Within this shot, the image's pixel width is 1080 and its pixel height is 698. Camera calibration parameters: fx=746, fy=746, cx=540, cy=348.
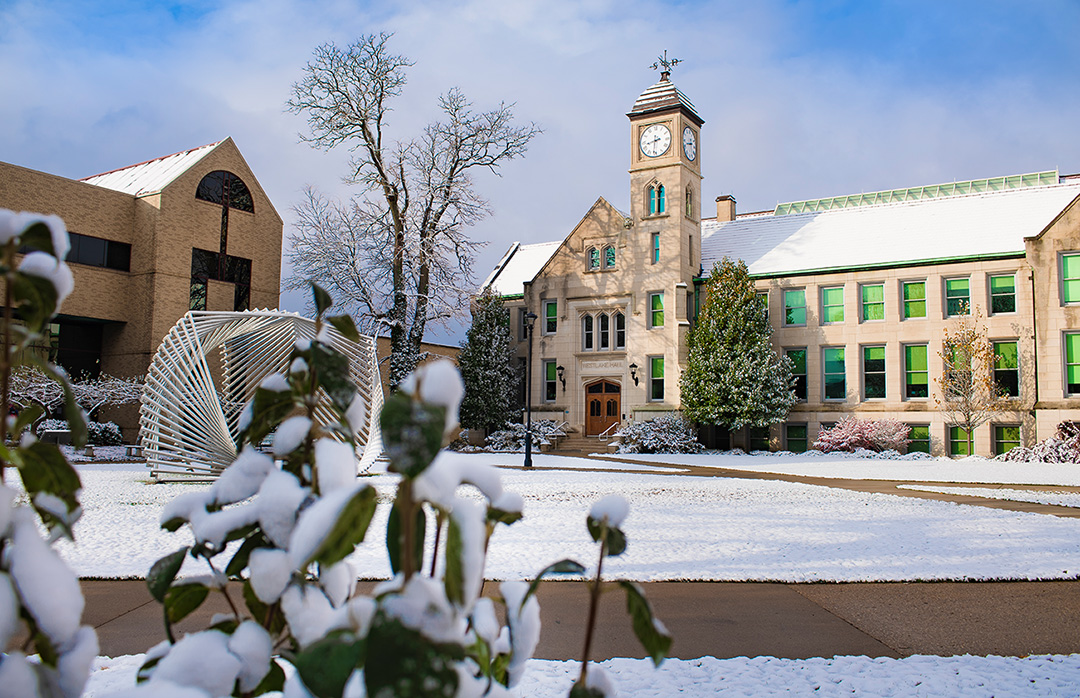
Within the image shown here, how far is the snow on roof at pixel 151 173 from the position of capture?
99.1 feet

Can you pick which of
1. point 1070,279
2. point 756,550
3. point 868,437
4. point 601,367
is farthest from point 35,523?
point 601,367

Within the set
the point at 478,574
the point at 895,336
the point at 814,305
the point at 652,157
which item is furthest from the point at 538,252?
the point at 478,574

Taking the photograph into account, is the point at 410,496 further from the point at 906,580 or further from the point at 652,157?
the point at 652,157

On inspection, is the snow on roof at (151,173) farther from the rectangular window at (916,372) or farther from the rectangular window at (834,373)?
the rectangular window at (916,372)

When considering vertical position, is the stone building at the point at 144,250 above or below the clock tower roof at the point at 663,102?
below

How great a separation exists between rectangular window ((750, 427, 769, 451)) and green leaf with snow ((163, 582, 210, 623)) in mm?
31751

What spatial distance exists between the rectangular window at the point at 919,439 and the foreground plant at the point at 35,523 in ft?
104

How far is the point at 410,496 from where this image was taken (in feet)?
2.91

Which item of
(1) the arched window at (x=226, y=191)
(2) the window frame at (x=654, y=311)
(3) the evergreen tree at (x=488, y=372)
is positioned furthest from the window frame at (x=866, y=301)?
(1) the arched window at (x=226, y=191)

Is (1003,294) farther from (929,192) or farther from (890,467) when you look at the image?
(929,192)

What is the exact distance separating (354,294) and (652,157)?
48.5ft

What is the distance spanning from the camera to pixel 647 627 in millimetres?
1186

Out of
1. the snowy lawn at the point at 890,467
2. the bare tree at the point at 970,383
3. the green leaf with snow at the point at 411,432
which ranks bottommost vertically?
the snowy lawn at the point at 890,467

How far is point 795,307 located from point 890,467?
11.1m
